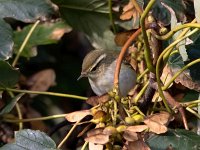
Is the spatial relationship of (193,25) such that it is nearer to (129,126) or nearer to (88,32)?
(129,126)

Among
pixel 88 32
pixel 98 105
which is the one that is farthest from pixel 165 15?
pixel 88 32

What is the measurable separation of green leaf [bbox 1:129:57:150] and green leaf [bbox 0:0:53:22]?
579mm

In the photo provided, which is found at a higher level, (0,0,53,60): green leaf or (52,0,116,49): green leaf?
(0,0,53,60): green leaf

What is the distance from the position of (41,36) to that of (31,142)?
1038 millimetres

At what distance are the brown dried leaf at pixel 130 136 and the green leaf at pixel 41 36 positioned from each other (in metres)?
1.15

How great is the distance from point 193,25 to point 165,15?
357 millimetres

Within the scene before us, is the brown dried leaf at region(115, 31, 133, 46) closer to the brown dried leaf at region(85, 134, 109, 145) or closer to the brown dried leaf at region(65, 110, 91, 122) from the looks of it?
the brown dried leaf at region(65, 110, 91, 122)

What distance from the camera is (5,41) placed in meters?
2.06

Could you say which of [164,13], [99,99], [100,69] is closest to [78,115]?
[99,99]

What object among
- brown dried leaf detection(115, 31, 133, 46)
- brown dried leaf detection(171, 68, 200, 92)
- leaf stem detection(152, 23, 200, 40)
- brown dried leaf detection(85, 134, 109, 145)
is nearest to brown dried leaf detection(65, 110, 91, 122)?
brown dried leaf detection(85, 134, 109, 145)

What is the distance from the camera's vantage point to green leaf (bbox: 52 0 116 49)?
2.50m

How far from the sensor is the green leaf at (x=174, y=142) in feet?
5.33

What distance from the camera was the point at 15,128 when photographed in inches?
94.0

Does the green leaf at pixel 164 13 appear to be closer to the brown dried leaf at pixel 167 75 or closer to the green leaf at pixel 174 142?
the brown dried leaf at pixel 167 75
